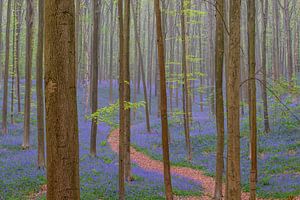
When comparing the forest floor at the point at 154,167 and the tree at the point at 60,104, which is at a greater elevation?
the tree at the point at 60,104

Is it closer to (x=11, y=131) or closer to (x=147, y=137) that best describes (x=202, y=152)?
(x=147, y=137)

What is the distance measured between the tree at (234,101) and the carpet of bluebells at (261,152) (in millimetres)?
6433

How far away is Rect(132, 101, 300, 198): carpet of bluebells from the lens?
1276cm

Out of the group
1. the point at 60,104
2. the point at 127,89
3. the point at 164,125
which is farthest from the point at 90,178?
the point at 60,104

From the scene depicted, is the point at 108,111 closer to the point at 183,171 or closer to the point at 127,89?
the point at 127,89

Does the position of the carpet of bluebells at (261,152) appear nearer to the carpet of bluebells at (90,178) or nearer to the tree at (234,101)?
the carpet of bluebells at (90,178)

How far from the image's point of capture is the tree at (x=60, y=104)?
277cm

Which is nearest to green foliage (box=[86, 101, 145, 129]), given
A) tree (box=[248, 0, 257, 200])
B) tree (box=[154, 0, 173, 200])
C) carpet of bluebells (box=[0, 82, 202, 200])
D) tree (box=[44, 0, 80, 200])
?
carpet of bluebells (box=[0, 82, 202, 200])

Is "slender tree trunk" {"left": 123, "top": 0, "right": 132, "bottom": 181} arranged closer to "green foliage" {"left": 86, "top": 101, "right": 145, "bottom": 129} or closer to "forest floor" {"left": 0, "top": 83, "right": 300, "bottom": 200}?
"green foliage" {"left": 86, "top": 101, "right": 145, "bottom": 129}

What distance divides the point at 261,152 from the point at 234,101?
13152mm

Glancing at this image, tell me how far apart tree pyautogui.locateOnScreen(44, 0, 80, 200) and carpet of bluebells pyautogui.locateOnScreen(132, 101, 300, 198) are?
10005mm

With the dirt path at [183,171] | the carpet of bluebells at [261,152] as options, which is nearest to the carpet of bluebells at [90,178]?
the dirt path at [183,171]

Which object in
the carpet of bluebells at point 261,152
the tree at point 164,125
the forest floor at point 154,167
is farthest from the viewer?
the carpet of bluebells at point 261,152

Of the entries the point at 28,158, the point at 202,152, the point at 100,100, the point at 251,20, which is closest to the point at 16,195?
the point at 28,158
